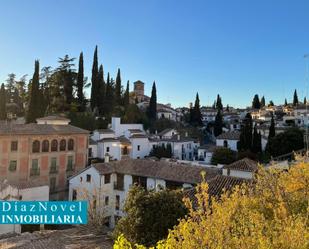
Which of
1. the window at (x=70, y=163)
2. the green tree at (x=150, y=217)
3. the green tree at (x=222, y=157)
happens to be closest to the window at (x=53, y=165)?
the window at (x=70, y=163)

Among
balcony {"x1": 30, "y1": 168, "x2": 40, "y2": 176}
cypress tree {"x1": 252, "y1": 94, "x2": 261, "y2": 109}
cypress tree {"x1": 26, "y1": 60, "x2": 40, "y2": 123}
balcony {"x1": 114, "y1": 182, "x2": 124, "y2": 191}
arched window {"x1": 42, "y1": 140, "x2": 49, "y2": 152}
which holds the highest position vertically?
cypress tree {"x1": 252, "y1": 94, "x2": 261, "y2": 109}

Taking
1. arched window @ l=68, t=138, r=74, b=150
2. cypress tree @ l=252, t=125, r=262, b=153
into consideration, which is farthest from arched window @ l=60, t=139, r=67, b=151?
cypress tree @ l=252, t=125, r=262, b=153

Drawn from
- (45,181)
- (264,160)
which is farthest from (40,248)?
(264,160)

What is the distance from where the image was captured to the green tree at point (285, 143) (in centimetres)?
4106

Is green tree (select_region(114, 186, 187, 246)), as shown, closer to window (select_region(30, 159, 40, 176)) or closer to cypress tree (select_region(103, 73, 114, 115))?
window (select_region(30, 159, 40, 176))

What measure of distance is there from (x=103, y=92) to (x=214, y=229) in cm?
5083

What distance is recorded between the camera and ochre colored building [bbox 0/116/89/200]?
104 ft

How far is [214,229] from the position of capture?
5.65 m

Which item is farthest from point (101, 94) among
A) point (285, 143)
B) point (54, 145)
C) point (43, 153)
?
point (285, 143)

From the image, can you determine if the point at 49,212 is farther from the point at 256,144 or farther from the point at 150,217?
the point at 256,144

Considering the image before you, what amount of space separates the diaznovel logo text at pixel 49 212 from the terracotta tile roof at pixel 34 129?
66.9 feet

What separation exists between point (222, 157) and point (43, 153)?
2169cm

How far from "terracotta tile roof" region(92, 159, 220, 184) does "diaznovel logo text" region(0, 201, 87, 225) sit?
12.0 meters

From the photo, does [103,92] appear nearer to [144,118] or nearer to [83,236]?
[144,118]
